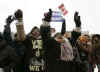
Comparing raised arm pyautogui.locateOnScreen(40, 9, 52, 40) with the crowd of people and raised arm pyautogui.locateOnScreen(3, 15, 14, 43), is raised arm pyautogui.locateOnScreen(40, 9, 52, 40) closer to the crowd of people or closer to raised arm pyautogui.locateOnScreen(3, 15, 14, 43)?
the crowd of people

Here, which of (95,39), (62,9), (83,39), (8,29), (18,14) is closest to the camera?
(18,14)

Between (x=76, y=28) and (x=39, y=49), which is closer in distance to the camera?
(x=39, y=49)

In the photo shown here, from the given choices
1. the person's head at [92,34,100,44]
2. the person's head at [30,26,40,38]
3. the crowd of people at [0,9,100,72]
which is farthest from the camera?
the person's head at [92,34,100,44]

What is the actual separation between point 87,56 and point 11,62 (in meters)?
3.00

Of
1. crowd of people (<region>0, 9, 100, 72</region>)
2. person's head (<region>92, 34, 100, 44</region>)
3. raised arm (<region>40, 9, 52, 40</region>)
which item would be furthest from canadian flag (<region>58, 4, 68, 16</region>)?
raised arm (<region>40, 9, 52, 40</region>)

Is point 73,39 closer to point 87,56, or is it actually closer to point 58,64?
point 87,56

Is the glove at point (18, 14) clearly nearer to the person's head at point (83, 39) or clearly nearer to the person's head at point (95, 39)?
the person's head at point (83, 39)

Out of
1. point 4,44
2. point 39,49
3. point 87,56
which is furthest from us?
point 87,56

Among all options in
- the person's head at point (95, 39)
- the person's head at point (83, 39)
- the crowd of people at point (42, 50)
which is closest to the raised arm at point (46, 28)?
the crowd of people at point (42, 50)

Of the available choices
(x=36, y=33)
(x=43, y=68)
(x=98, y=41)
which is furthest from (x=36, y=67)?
(x=98, y=41)

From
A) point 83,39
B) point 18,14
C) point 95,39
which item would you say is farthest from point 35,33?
point 95,39

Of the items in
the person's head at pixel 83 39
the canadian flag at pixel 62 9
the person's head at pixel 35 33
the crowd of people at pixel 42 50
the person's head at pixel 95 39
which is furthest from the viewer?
the canadian flag at pixel 62 9

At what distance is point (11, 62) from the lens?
323 centimetres

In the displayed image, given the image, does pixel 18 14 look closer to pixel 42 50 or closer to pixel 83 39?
Result: pixel 42 50
